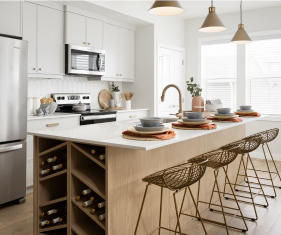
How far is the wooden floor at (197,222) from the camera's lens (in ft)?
9.29

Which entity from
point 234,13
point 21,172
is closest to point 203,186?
point 21,172

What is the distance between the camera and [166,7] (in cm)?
269

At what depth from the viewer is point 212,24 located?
3.38 m

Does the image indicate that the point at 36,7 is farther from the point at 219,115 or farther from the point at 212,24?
the point at 219,115

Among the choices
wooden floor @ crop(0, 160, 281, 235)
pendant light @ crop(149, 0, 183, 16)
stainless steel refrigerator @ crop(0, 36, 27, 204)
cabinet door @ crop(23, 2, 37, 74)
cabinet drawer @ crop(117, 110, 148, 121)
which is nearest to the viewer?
pendant light @ crop(149, 0, 183, 16)

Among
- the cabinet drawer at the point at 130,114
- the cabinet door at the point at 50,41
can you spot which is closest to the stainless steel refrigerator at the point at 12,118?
the cabinet door at the point at 50,41

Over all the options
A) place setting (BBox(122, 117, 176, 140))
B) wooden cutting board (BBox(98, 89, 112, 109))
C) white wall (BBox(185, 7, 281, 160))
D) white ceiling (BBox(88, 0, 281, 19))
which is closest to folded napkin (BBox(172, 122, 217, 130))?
place setting (BBox(122, 117, 176, 140))

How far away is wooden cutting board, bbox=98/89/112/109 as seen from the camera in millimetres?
5551

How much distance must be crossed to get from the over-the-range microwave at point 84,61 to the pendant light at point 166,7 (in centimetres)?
205

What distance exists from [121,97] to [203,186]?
115 inches

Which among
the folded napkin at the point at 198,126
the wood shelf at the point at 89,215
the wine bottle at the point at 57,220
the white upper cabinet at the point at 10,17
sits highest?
the white upper cabinet at the point at 10,17

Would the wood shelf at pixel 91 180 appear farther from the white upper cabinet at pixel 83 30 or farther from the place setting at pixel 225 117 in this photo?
the white upper cabinet at pixel 83 30

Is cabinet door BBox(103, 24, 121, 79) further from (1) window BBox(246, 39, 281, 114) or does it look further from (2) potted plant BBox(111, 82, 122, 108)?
(1) window BBox(246, 39, 281, 114)

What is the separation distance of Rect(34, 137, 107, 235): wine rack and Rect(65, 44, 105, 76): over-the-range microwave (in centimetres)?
220
